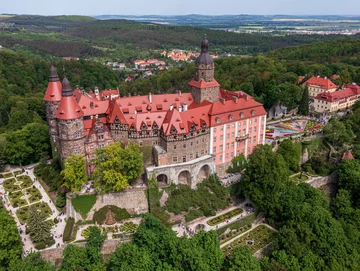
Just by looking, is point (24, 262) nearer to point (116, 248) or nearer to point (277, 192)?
point (116, 248)

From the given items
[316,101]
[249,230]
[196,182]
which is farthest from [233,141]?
[316,101]

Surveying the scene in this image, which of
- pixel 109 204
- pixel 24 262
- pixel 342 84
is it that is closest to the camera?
pixel 24 262

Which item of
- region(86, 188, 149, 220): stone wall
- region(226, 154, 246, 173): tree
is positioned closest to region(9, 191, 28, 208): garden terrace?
region(86, 188, 149, 220): stone wall

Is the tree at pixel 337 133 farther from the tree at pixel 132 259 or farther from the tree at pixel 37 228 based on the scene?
the tree at pixel 37 228

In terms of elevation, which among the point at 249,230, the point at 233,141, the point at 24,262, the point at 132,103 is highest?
the point at 132,103

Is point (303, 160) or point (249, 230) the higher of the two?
point (303, 160)

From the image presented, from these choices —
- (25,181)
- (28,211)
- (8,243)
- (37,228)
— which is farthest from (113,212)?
(25,181)
